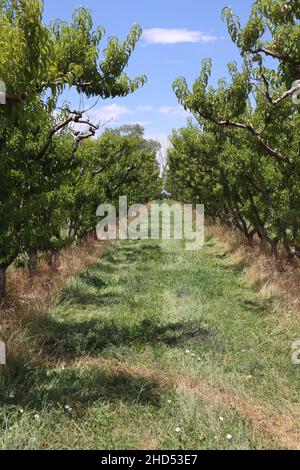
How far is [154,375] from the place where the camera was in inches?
219

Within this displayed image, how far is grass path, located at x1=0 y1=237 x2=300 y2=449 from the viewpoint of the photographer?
424cm

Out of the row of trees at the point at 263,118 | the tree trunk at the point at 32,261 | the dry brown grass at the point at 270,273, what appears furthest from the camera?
the tree trunk at the point at 32,261

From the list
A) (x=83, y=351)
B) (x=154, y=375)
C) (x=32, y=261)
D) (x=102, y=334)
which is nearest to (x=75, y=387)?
(x=154, y=375)

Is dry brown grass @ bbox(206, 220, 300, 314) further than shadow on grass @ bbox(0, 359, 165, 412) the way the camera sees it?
Yes

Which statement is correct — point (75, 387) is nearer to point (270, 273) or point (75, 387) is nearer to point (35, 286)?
point (35, 286)

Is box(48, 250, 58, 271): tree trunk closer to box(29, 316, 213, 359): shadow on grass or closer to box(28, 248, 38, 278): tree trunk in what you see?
box(28, 248, 38, 278): tree trunk

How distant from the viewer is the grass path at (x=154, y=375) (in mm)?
4238

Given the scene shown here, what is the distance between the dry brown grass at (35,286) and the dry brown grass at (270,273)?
4349 millimetres

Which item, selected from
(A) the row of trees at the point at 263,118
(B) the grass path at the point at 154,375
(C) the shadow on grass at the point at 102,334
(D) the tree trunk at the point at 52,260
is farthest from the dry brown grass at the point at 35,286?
(A) the row of trees at the point at 263,118

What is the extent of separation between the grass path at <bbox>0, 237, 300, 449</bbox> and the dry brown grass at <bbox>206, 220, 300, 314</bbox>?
36cm

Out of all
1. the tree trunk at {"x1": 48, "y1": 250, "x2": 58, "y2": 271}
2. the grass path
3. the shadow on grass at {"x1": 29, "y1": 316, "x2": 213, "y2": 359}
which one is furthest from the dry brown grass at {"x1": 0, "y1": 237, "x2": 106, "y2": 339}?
the shadow on grass at {"x1": 29, "y1": 316, "x2": 213, "y2": 359}

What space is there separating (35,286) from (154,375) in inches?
183

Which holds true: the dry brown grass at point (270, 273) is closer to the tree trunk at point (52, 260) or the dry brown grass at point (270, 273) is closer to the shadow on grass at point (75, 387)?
the shadow on grass at point (75, 387)
